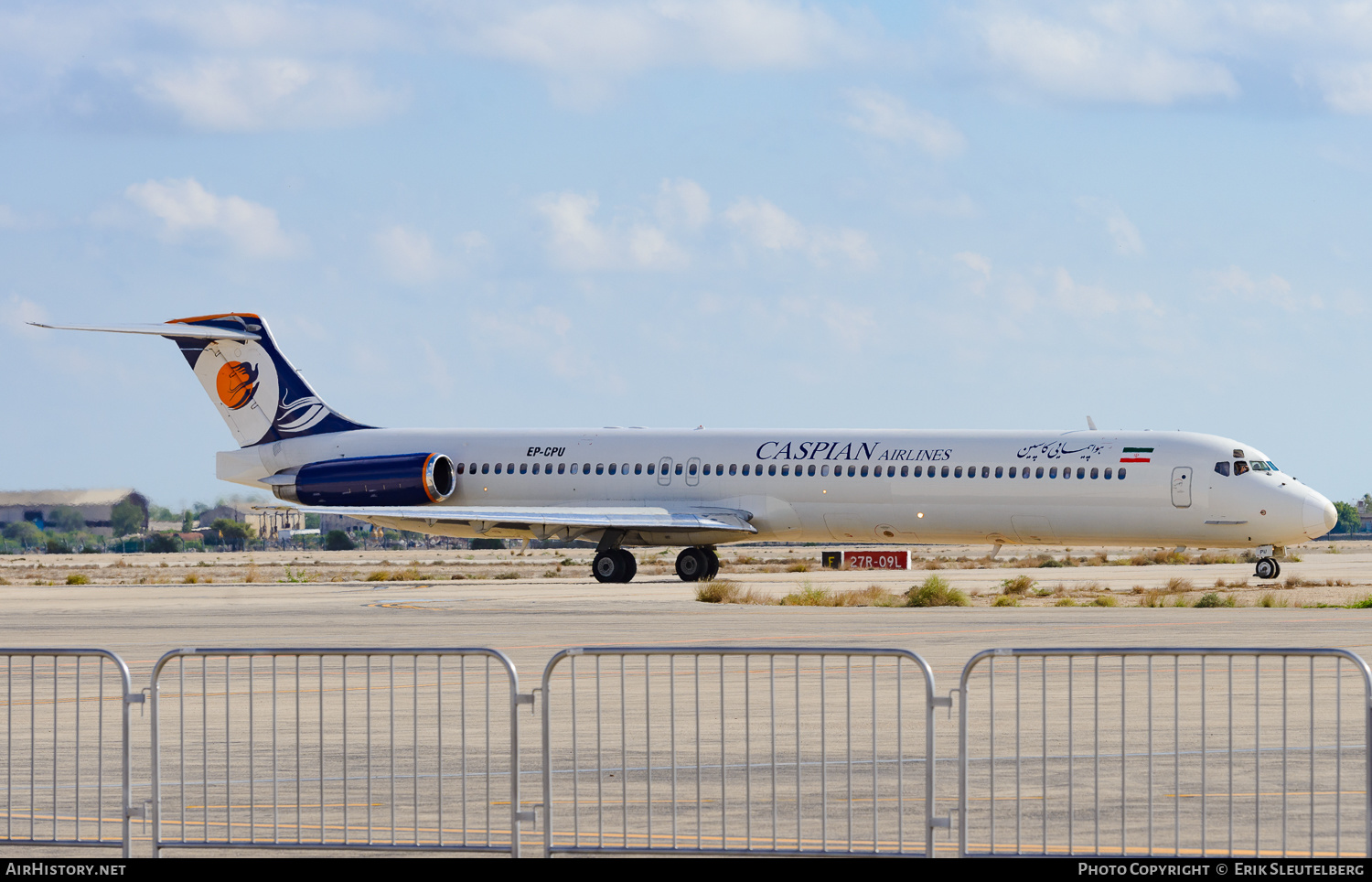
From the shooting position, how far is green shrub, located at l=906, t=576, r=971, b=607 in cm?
3067

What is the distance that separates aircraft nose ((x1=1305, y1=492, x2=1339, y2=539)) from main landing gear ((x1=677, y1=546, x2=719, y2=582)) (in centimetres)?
1256

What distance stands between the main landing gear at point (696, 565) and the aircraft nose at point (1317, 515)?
12.6 metres

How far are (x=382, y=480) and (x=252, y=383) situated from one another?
5563mm

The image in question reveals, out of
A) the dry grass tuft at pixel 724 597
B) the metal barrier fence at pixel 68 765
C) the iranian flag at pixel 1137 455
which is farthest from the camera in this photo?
the iranian flag at pixel 1137 455

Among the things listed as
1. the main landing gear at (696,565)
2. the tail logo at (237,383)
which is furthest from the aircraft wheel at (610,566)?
the tail logo at (237,383)

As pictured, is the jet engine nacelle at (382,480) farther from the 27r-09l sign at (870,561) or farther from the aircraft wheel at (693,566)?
the 27r-09l sign at (870,561)

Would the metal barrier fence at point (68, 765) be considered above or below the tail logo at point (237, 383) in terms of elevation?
below

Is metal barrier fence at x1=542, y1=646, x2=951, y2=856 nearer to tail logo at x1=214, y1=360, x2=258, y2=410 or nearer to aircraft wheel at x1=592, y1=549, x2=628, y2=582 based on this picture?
aircraft wheel at x1=592, y1=549, x2=628, y2=582

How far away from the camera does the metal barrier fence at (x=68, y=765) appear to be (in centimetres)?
941

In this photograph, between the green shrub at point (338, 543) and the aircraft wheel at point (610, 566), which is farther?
the green shrub at point (338, 543)

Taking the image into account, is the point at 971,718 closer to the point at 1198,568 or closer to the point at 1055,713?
the point at 1055,713
